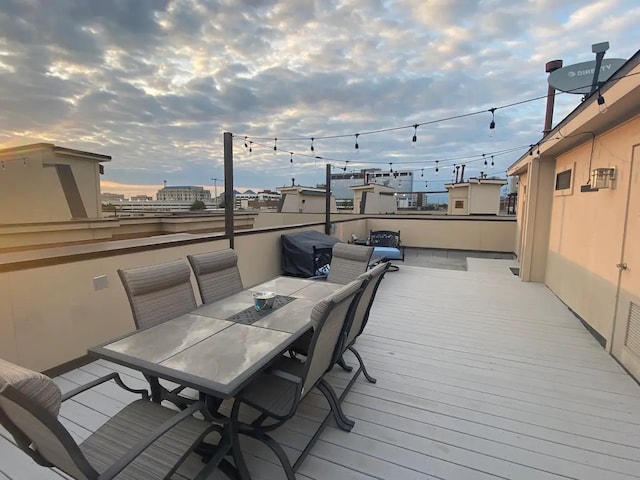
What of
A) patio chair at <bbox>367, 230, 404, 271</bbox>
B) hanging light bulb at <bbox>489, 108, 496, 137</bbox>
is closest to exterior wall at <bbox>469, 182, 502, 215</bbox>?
patio chair at <bbox>367, 230, 404, 271</bbox>

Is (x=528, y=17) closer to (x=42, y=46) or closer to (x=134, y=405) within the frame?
(x=134, y=405)

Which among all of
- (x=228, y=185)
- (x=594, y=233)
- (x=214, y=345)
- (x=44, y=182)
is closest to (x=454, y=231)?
(x=594, y=233)

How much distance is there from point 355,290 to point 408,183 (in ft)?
68.2

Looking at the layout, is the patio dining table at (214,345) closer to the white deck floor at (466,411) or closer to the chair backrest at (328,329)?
the chair backrest at (328,329)

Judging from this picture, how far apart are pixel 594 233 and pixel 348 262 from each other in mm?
2764

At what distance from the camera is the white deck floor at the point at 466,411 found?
157cm

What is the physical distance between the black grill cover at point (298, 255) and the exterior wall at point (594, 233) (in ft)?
11.4

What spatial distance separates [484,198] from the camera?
13.4 meters

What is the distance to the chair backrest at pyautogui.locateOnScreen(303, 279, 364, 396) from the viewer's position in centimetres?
141

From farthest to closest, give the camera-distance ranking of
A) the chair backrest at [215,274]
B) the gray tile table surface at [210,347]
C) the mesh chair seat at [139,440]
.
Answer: the chair backrest at [215,274] < the gray tile table surface at [210,347] < the mesh chair seat at [139,440]

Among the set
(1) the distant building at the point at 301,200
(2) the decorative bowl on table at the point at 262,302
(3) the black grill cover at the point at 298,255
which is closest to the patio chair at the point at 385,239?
(3) the black grill cover at the point at 298,255

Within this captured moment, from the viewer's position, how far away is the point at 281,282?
2834 mm

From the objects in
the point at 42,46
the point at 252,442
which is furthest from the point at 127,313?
the point at 42,46

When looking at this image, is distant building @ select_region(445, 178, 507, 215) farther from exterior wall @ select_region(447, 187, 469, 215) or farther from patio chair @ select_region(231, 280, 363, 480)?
patio chair @ select_region(231, 280, 363, 480)
